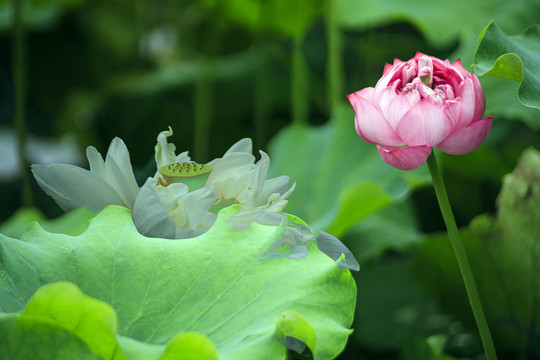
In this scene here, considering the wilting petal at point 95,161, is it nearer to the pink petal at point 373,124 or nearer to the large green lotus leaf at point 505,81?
the pink petal at point 373,124

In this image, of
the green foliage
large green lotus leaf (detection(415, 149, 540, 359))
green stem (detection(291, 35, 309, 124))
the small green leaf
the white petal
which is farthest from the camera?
green stem (detection(291, 35, 309, 124))

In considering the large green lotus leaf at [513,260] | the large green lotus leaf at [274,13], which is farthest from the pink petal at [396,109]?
the large green lotus leaf at [274,13]

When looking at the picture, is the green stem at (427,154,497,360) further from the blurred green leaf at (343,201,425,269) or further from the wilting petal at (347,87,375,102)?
the blurred green leaf at (343,201,425,269)

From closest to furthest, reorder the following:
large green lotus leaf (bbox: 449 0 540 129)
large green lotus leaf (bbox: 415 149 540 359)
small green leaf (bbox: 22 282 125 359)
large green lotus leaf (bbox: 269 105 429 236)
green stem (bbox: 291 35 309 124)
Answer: small green leaf (bbox: 22 282 125 359), large green lotus leaf (bbox: 415 149 540 359), large green lotus leaf (bbox: 449 0 540 129), large green lotus leaf (bbox: 269 105 429 236), green stem (bbox: 291 35 309 124)

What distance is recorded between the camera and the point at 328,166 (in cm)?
112

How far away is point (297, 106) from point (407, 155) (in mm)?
1249

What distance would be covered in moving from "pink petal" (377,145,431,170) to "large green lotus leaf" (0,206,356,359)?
0.08 meters

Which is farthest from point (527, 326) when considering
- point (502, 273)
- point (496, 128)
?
point (496, 128)

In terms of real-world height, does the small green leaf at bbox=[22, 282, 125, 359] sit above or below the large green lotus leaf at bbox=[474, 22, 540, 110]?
below

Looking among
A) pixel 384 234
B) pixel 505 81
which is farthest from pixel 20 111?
pixel 505 81

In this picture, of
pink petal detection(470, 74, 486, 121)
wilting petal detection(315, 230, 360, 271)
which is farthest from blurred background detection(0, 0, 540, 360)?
pink petal detection(470, 74, 486, 121)

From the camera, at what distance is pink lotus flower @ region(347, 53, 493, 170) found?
415 millimetres

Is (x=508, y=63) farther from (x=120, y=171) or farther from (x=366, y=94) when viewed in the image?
(x=120, y=171)

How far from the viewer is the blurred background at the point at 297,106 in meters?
0.96
